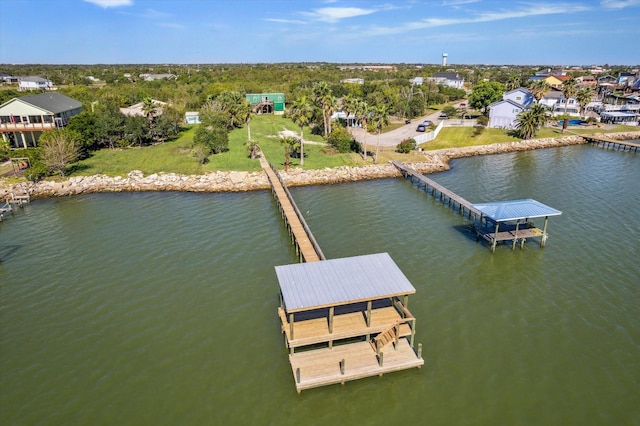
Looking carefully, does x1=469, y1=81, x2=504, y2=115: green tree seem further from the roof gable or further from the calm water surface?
the roof gable

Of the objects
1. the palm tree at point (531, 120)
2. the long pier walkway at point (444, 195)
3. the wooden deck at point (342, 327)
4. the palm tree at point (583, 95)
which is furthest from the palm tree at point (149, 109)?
the palm tree at point (583, 95)

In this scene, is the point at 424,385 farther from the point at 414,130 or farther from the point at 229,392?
the point at 414,130

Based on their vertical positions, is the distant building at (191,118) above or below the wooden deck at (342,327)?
above

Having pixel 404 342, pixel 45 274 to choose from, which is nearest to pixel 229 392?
pixel 404 342

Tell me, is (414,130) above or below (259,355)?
above

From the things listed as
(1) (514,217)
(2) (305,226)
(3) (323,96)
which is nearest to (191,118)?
(3) (323,96)

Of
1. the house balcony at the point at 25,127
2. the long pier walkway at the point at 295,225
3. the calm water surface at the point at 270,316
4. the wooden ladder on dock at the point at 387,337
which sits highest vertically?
the house balcony at the point at 25,127

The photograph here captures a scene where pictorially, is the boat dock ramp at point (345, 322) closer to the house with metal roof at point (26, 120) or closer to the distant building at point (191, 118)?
the house with metal roof at point (26, 120)

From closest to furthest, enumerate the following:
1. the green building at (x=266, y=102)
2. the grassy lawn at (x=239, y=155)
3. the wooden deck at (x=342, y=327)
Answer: the wooden deck at (x=342, y=327), the grassy lawn at (x=239, y=155), the green building at (x=266, y=102)

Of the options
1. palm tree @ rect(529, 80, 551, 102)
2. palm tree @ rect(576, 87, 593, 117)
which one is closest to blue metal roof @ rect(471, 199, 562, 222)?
palm tree @ rect(529, 80, 551, 102)
